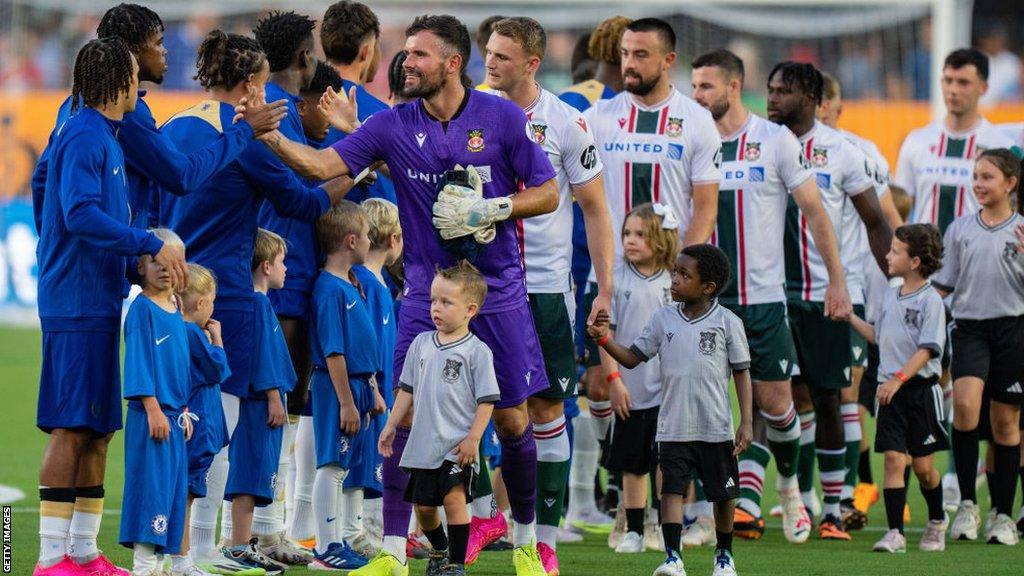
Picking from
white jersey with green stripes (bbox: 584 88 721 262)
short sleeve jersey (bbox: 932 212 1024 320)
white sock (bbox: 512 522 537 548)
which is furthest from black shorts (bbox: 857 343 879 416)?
white sock (bbox: 512 522 537 548)

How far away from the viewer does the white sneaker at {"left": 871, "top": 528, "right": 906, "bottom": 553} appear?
843 centimetres

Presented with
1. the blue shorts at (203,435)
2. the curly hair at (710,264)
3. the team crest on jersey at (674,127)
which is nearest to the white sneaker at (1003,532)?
the curly hair at (710,264)

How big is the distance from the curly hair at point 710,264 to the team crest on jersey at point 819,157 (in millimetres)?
2467

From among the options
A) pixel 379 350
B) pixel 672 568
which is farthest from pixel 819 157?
pixel 672 568

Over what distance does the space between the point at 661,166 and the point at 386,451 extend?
2.64m

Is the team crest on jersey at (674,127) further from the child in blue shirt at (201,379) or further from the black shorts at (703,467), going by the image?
the child in blue shirt at (201,379)

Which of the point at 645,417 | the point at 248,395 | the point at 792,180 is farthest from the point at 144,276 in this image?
the point at 792,180

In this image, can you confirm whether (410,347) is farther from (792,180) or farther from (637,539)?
(792,180)

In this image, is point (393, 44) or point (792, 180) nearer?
point (792, 180)

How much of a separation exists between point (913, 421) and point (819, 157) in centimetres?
183

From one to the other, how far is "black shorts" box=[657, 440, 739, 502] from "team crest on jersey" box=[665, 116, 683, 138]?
75.5 inches

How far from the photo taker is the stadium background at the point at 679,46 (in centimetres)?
2311

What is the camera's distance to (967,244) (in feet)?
30.4

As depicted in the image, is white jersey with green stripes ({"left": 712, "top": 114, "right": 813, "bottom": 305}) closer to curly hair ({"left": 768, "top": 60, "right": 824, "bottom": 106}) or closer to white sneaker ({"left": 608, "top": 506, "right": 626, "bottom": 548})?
curly hair ({"left": 768, "top": 60, "right": 824, "bottom": 106})
